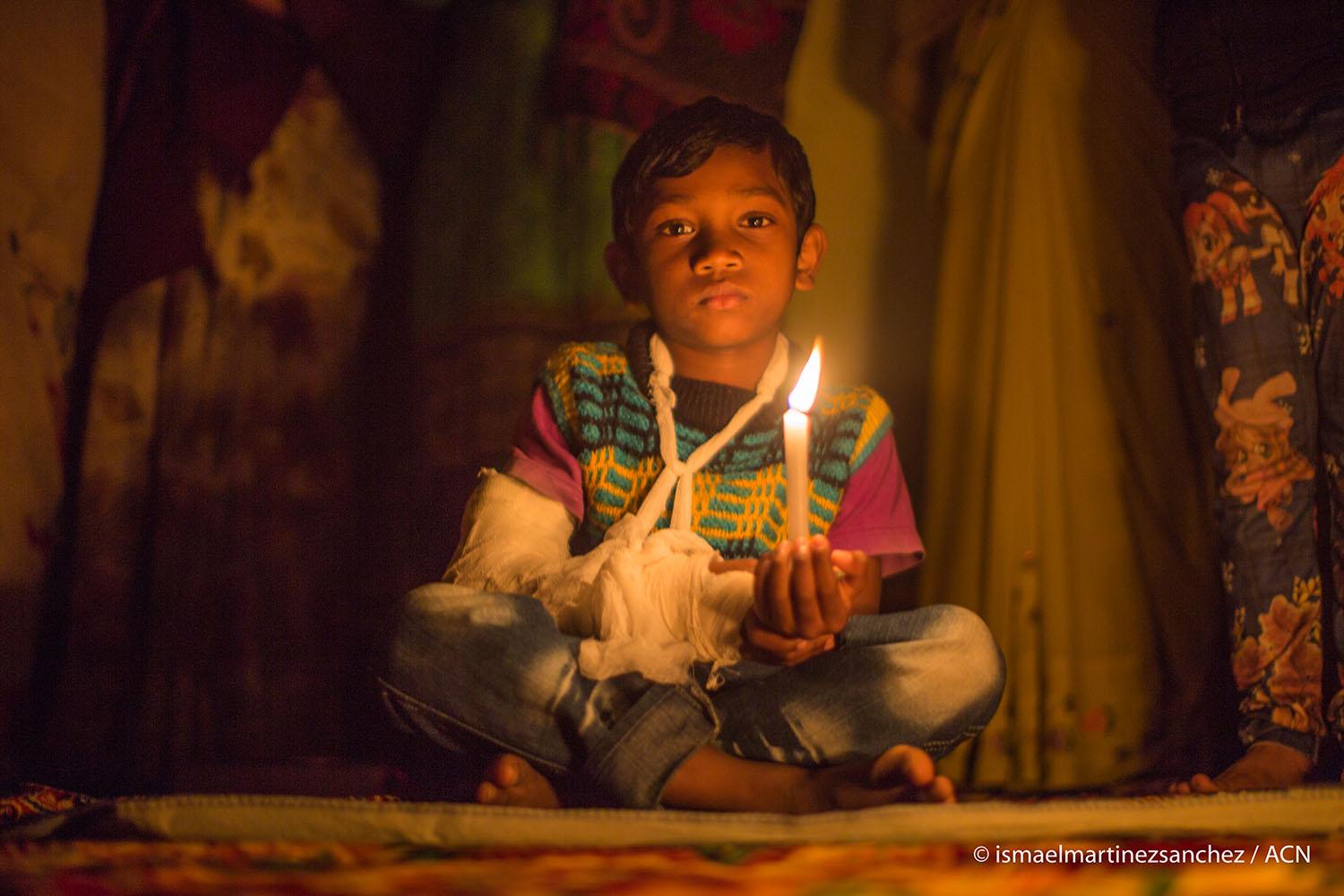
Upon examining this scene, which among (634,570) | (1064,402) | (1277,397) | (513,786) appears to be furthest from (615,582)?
(1277,397)

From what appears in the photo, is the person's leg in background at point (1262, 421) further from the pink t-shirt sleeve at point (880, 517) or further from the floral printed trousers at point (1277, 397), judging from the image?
the pink t-shirt sleeve at point (880, 517)

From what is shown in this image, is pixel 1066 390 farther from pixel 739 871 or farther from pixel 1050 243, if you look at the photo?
pixel 739 871

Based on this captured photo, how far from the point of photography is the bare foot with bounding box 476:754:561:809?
80 centimetres

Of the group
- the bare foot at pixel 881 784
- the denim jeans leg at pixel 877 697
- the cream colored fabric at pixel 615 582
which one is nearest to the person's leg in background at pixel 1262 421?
the denim jeans leg at pixel 877 697

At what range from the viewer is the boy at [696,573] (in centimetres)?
82

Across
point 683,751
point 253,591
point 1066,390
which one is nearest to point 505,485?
point 683,751

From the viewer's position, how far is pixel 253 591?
4.14 ft

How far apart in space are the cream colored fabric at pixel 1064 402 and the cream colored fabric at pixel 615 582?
14.7 inches

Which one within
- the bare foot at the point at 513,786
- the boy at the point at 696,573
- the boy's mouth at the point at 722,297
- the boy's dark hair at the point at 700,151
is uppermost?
the boy's dark hair at the point at 700,151

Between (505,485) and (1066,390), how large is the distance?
1.99ft

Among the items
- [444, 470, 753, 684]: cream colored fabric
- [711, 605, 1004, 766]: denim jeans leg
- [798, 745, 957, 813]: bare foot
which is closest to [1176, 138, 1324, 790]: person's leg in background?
[711, 605, 1004, 766]: denim jeans leg

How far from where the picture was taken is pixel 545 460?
1.04 meters

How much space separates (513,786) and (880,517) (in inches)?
17.5

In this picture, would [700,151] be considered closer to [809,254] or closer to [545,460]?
[809,254]
